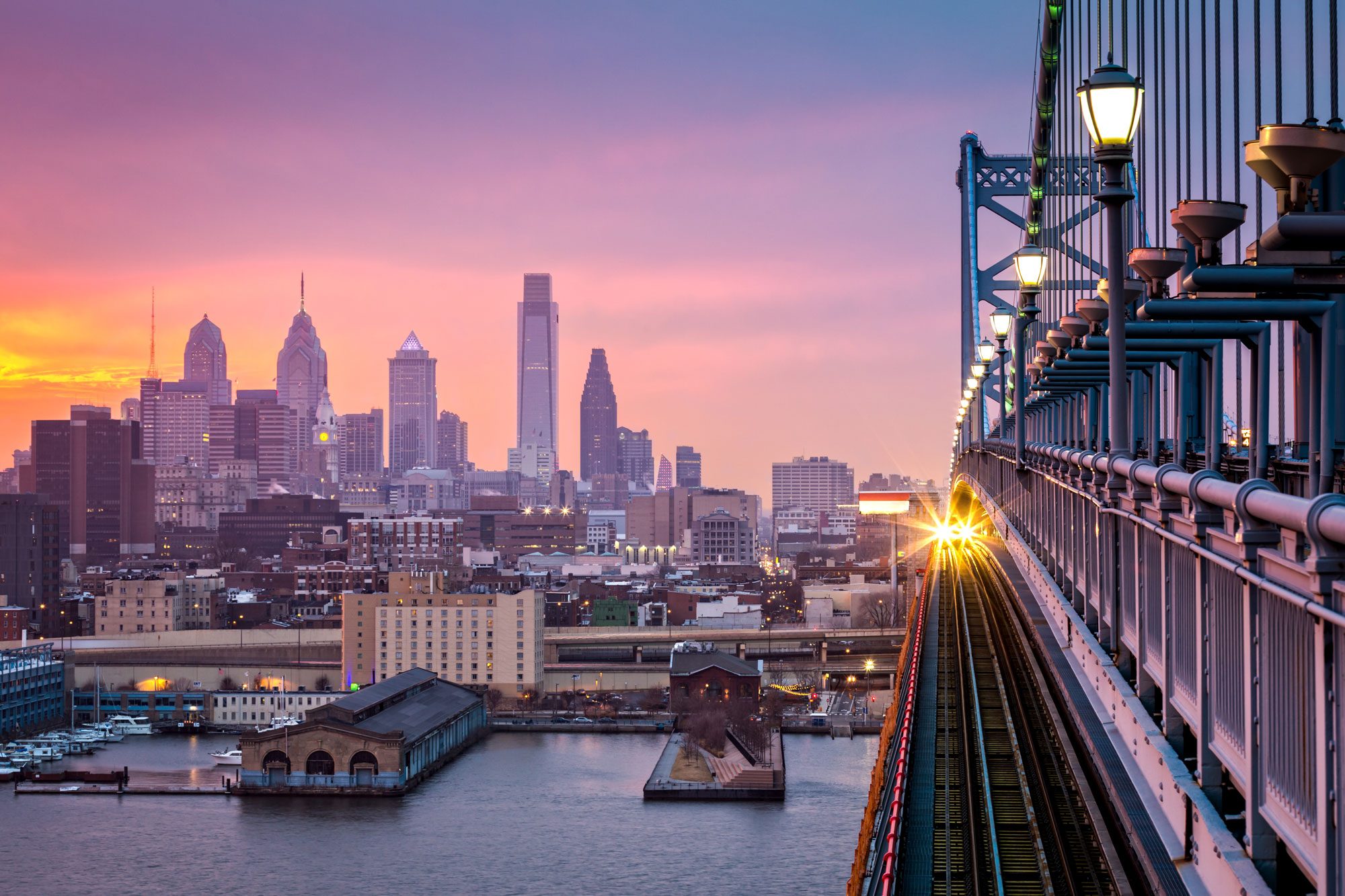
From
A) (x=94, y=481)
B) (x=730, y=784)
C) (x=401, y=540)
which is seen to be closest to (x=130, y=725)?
(x=730, y=784)

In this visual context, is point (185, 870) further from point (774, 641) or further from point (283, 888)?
point (774, 641)

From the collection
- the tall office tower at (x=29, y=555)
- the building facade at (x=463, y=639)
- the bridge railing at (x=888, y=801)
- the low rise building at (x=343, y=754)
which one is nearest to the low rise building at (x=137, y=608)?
the tall office tower at (x=29, y=555)

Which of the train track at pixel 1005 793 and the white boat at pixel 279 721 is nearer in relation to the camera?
the train track at pixel 1005 793

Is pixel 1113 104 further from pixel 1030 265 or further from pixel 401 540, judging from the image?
pixel 401 540

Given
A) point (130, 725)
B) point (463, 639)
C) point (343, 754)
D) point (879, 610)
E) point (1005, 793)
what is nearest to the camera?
point (1005, 793)

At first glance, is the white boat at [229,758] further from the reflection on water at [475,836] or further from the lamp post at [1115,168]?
the lamp post at [1115,168]

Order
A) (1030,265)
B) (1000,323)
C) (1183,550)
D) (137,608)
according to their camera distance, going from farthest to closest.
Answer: (137,608), (1000,323), (1030,265), (1183,550)

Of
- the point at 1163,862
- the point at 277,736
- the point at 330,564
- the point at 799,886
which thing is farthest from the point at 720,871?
the point at 330,564
